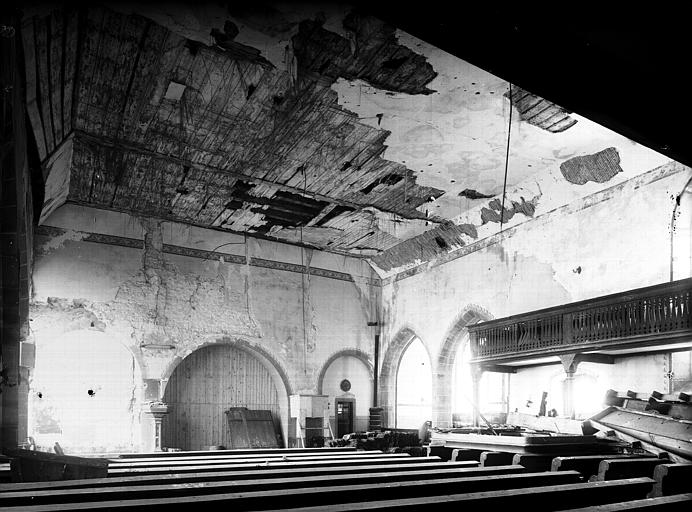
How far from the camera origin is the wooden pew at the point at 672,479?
369 cm

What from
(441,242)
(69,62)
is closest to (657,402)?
(441,242)

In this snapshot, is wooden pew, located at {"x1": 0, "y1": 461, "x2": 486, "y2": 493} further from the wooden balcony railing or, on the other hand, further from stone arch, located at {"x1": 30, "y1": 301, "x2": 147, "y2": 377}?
stone arch, located at {"x1": 30, "y1": 301, "x2": 147, "y2": 377}

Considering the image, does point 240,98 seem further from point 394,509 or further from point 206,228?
point 394,509

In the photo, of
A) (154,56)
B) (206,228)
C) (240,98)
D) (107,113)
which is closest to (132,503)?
(154,56)

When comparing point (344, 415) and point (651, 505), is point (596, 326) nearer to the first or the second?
point (651, 505)

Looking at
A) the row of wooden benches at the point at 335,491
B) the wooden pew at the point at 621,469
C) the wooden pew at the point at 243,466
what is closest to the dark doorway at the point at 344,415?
the wooden pew at the point at 243,466

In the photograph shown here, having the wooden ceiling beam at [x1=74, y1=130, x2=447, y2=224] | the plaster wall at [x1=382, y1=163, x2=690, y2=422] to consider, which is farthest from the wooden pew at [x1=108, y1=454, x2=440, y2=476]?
the wooden ceiling beam at [x1=74, y1=130, x2=447, y2=224]

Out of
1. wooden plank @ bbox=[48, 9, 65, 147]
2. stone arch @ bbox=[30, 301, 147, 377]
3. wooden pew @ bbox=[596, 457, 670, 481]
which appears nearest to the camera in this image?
wooden pew @ bbox=[596, 457, 670, 481]

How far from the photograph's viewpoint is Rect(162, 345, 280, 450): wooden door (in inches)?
571

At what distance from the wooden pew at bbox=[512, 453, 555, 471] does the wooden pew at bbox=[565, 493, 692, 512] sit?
164 centimetres

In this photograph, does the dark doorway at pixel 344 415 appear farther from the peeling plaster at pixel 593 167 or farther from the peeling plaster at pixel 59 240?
the peeling plaster at pixel 593 167

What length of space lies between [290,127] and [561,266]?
568 centimetres

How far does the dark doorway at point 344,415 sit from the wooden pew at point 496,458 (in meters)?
12.1

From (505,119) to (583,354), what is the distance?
13.1 feet
